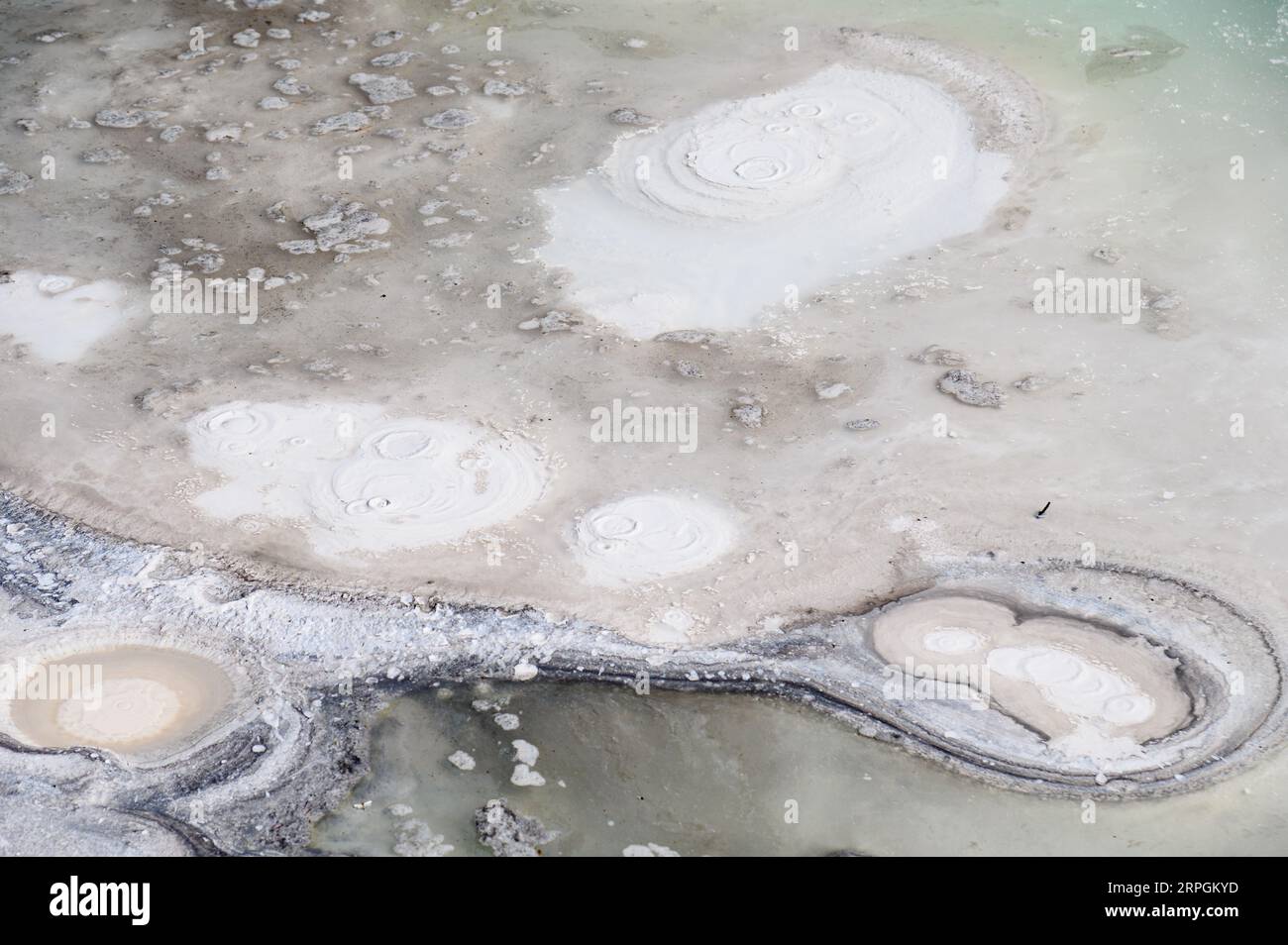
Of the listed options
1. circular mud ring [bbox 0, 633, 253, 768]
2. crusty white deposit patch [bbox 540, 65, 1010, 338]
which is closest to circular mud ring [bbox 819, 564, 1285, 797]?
crusty white deposit patch [bbox 540, 65, 1010, 338]

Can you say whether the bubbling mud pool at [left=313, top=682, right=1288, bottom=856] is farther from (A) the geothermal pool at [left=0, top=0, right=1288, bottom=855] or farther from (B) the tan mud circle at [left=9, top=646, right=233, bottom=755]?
(B) the tan mud circle at [left=9, top=646, right=233, bottom=755]

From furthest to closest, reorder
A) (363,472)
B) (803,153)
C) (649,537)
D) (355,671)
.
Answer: (803,153), (363,472), (649,537), (355,671)

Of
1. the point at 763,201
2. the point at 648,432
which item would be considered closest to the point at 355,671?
the point at 648,432

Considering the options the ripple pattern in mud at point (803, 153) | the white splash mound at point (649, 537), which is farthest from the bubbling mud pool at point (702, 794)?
the ripple pattern in mud at point (803, 153)

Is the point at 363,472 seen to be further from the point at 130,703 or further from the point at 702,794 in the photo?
the point at 702,794

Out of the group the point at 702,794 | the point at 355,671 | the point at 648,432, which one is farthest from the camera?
the point at 648,432

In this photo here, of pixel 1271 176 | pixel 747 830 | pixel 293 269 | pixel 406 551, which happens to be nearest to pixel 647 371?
pixel 406 551
